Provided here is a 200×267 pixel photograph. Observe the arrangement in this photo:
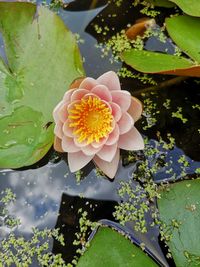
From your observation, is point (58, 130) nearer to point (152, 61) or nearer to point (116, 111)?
point (116, 111)

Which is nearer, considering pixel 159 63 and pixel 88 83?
pixel 88 83

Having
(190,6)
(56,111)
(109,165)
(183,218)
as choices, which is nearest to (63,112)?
(56,111)

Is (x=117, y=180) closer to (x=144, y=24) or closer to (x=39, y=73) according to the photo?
(x=39, y=73)

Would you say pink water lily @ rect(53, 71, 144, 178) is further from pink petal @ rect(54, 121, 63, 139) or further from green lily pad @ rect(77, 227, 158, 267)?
green lily pad @ rect(77, 227, 158, 267)

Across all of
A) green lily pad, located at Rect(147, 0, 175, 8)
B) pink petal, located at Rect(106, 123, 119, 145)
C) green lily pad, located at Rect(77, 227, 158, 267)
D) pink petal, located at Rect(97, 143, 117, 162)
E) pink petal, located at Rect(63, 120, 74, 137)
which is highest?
→ green lily pad, located at Rect(147, 0, 175, 8)

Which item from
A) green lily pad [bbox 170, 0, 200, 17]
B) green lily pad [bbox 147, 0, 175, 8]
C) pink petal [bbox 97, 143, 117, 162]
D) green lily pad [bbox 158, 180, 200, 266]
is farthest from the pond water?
green lily pad [bbox 147, 0, 175, 8]

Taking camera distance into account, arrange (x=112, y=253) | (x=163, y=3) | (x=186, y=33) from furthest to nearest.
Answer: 1. (x=163, y=3)
2. (x=186, y=33)
3. (x=112, y=253)
